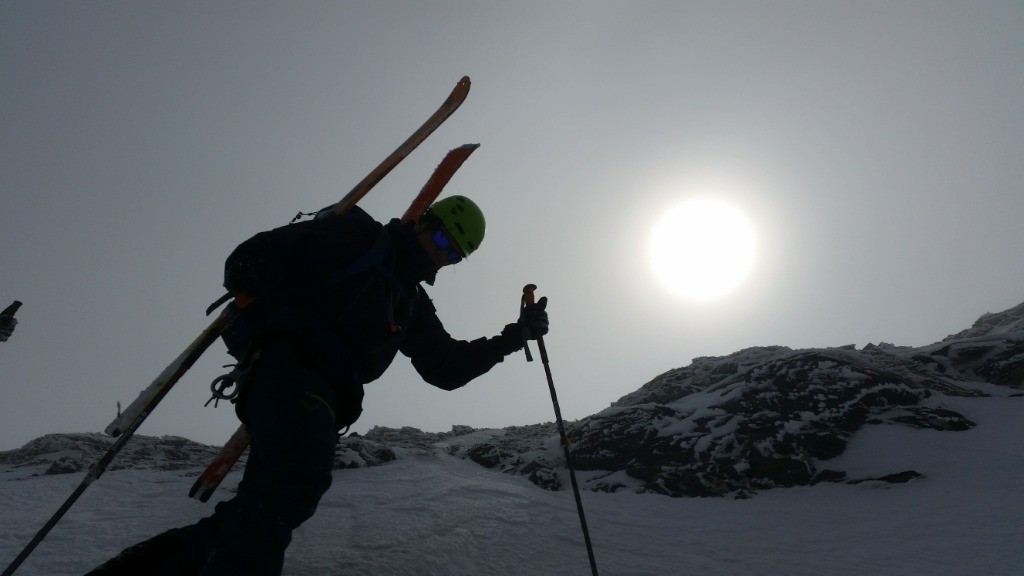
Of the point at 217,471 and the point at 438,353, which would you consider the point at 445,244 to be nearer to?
the point at 438,353

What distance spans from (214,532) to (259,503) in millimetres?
702

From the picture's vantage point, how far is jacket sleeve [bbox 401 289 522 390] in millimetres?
5051

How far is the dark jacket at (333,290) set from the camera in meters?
3.38

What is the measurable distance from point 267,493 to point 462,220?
272 centimetres

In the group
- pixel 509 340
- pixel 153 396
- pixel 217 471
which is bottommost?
pixel 217 471

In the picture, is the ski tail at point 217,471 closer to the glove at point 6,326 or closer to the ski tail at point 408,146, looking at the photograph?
the ski tail at point 408,146

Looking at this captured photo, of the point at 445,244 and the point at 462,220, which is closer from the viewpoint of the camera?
the point at 445,244

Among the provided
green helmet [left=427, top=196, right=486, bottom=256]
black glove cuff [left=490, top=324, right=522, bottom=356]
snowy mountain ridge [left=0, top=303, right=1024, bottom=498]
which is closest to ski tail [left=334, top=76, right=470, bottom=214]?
green helmet [left=427, top=196, right=486, bottom=256]

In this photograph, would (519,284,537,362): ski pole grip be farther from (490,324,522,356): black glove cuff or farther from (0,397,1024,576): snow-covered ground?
(0,397,1024,576): snow-covered ground

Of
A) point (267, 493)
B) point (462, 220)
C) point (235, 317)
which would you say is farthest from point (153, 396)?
point (462, 220)

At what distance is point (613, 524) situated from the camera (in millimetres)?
6398

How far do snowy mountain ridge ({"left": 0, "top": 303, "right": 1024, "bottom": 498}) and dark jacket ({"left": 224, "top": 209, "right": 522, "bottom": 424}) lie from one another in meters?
6.52

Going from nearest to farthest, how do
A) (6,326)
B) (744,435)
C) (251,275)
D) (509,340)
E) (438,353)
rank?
(251,275), (438,353), (509,340), (6,326), (744,435)

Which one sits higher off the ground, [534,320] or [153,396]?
[534,320]
